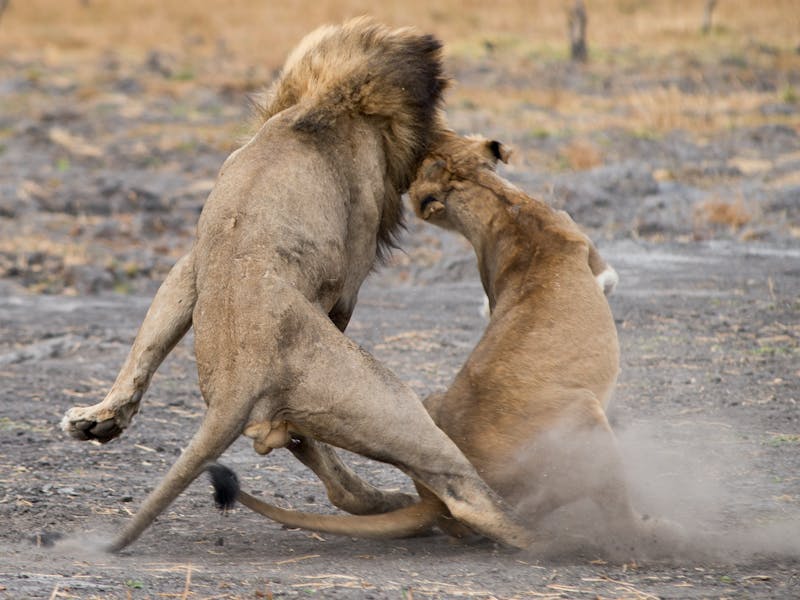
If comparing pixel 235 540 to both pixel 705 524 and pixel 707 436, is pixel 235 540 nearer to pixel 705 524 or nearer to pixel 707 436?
pixel 705 524

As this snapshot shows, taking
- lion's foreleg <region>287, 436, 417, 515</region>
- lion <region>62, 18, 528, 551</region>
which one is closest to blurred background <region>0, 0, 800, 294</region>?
lion <region>62, 18, 528, 551</region>

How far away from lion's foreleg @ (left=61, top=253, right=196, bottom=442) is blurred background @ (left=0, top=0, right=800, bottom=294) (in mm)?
1020

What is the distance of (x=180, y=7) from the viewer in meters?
36.2

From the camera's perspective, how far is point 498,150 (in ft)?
18.0

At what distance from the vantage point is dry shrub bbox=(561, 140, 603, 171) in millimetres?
15469

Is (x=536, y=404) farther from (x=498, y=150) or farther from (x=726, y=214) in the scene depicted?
(x=726, y=214)

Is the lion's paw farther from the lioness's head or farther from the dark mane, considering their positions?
the lioness's head

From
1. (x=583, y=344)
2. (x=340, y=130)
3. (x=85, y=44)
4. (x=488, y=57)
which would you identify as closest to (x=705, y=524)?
(x=583, y=344)

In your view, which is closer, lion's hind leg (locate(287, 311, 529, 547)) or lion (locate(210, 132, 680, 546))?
lion's hind leg (locate(287, 311, 529, 547))

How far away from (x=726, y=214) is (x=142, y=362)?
883cm

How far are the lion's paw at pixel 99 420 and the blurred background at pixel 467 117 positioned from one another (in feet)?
4.50

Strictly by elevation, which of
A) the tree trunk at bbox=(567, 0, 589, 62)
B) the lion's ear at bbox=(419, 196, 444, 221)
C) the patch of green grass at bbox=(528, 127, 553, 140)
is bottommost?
the lion's ear at bbox=(419, 196, 444, 221)

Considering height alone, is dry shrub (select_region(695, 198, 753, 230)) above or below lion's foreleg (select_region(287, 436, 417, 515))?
above

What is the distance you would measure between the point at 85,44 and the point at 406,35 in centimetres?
2514
